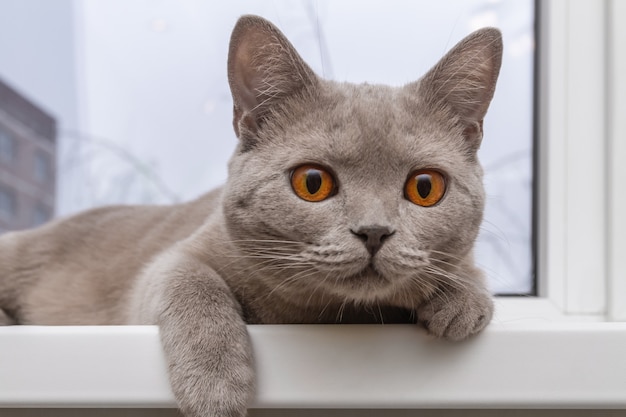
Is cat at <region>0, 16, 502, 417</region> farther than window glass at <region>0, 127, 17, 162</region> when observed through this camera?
No

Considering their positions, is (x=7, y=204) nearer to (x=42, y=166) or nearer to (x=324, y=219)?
(x=42, y=166)

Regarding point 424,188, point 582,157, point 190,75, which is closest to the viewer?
point 424,188

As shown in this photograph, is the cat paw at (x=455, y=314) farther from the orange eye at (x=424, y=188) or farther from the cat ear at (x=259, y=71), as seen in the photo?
the cat ear at (x=259, y=71)

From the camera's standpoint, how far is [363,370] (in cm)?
93

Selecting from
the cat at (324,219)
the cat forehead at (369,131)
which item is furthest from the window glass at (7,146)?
the cat forehead at (369,131)

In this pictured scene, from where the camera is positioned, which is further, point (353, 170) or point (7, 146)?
point (7, 146)

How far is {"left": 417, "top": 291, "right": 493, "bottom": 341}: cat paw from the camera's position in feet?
3.04

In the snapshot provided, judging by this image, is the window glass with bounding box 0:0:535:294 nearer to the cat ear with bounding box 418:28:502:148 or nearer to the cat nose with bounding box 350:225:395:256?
the cat ear with bounding box 418:28:502:148

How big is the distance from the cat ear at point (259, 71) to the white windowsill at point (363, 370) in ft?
1.10

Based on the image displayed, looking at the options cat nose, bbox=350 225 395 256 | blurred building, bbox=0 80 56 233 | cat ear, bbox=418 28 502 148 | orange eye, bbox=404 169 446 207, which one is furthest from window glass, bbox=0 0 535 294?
cat nose, bbox=350 225 395 256

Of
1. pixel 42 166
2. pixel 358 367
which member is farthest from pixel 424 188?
pixel 42 166

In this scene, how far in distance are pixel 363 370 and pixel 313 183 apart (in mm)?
268

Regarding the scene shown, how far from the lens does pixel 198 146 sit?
155cm

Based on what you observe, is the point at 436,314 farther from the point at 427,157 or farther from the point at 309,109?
the point at 309,109
